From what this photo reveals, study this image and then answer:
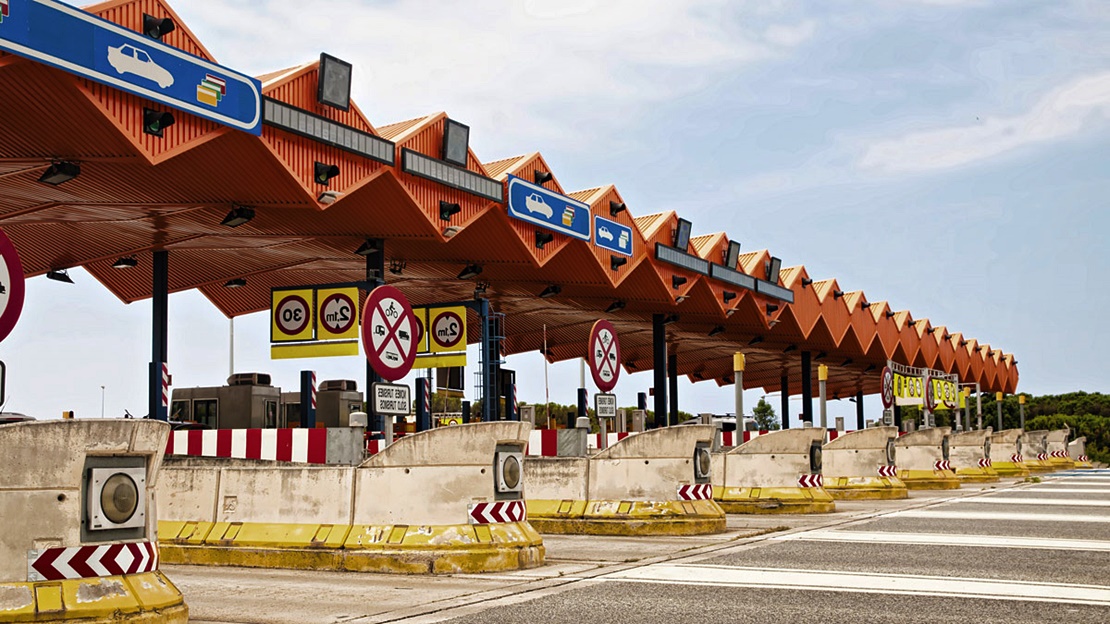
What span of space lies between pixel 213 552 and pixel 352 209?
1024cm

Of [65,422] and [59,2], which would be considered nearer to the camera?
[65,422]

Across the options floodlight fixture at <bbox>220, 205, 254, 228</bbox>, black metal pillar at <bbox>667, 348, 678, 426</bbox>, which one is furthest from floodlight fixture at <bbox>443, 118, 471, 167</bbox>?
black metal pillar at <bbox>667, 348, 678, 426</bbox>

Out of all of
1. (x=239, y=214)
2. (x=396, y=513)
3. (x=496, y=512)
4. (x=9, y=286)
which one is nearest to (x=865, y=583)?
(x=496, y=512)

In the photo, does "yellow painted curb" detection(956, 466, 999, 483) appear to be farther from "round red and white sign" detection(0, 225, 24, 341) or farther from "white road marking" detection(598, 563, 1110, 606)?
"round red and white sign" detection(0, 225, 24, 341)

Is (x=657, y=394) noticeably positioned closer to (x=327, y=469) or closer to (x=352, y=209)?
(x=352, y=209)

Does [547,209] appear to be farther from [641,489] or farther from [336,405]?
[641,489]

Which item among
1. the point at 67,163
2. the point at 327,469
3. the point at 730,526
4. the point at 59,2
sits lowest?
the point at 730,526

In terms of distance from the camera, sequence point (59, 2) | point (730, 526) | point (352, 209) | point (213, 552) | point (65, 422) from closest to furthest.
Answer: point (65, 422)
point (213, 552)
point (59, 2)
point (730, 526)
point (352, 209)

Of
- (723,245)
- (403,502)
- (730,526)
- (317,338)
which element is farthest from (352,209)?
(723,245)

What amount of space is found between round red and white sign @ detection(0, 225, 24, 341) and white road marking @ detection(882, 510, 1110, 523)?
15737 millimetres

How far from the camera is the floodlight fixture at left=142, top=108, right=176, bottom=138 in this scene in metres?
16.0

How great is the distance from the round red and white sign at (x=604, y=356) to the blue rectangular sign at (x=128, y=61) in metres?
6.12

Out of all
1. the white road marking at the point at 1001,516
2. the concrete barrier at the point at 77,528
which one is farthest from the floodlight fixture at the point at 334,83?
the concrete barrier at the point at 77,528

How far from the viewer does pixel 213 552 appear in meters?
12.3
